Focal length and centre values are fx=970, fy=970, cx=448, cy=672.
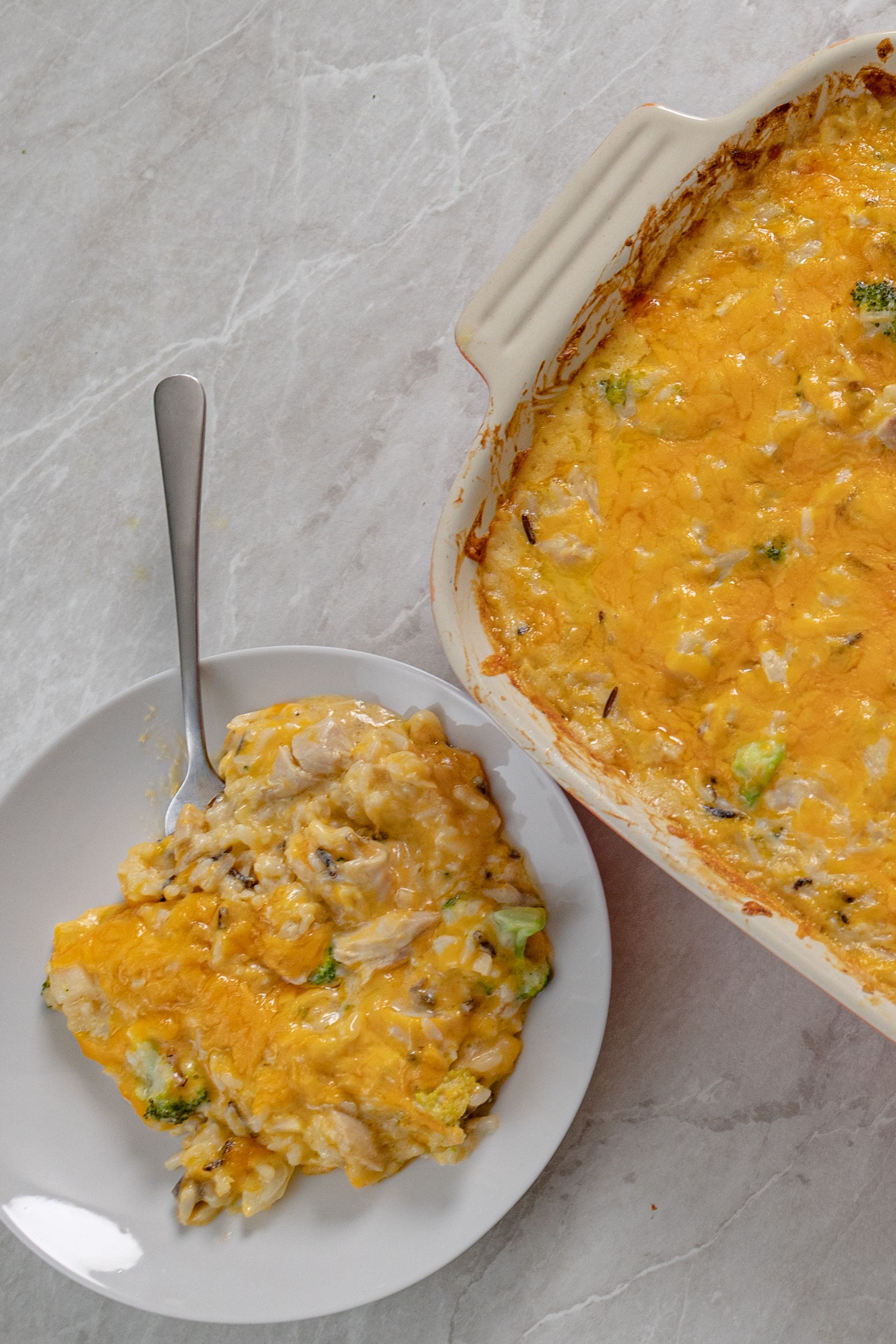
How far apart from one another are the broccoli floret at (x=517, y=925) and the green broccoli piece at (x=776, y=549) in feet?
2.14

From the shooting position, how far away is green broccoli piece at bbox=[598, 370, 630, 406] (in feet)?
4.67

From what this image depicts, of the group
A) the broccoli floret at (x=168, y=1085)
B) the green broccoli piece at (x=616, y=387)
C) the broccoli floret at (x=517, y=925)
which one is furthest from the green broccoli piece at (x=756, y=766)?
the broccoli floret at (x=168, y=1085)

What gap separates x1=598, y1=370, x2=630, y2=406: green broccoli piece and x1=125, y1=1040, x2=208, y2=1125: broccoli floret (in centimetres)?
125

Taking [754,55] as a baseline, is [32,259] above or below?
above

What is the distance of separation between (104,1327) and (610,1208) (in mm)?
967

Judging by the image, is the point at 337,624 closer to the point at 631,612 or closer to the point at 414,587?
the point at 414,587

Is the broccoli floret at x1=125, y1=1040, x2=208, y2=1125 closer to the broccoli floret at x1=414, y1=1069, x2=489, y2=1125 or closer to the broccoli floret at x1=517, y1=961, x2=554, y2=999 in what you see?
the broccoli floret at x1=414, y1=1069, x2=489, y2=1125

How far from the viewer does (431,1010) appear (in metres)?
1.51

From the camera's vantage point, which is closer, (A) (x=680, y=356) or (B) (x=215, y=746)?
(A) (x=680, y=356)

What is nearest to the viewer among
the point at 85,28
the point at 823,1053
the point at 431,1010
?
the point at 431,1010

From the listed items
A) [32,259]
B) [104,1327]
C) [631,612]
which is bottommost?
[104,1327]

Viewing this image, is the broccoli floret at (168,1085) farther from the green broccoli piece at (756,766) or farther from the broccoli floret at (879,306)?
the broccoli floret at (879,306)

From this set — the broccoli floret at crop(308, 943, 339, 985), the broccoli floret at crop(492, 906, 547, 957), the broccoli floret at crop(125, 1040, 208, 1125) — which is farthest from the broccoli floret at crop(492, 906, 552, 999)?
the broccoli floret at crop(125, 1040, 208, 1125)

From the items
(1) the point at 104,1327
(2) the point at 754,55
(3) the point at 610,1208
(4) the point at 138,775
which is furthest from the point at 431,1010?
(2) the point at 754,55
